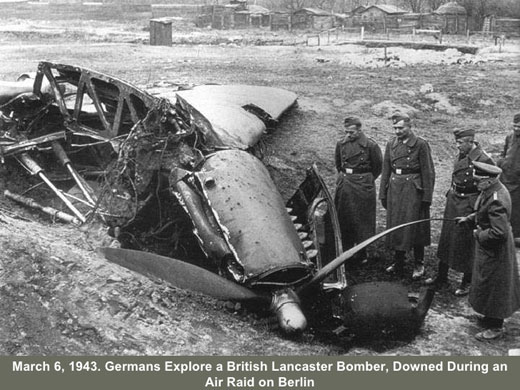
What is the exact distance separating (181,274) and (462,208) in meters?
3.13

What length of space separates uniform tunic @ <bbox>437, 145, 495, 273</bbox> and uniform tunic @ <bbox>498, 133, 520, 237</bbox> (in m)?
1.60

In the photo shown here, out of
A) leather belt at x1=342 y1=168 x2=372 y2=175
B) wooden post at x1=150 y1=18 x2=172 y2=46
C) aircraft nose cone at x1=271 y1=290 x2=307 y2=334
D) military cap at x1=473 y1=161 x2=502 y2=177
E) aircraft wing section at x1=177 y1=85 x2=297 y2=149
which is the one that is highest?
wooden post at x1=150 y1=18 x2=172 y2=46

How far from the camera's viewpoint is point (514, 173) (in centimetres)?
760

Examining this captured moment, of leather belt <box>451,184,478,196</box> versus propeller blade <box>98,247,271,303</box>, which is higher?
leather belt <box>451,184,478,196</box>

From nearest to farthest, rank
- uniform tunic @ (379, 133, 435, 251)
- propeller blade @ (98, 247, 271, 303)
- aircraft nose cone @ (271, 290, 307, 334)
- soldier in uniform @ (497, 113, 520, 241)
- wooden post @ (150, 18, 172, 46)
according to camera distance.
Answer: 1. aircraft nose cone @ (271, 290, 307, 334)
2. propeller blade @ (98, 247, 271, 303)
3. uniform tunic @ (379, 133, 435, 251)
4. soldier in uniform @ (497, 113, 520, 241)
5. wooden post @ (150, 18, 172, 46)

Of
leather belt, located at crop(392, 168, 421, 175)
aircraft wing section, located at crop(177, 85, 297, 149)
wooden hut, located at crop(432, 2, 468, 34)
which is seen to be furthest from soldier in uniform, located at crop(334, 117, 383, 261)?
wooden hut, located at crop(432, 2, 468, 34)

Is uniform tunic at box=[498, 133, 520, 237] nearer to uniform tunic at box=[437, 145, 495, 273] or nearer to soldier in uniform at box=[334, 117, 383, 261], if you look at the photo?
uniform tunic at box=[437, 145, 495, 273]

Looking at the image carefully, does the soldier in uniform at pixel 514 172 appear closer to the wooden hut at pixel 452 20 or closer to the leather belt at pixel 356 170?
the leather belt at pixel 356 170

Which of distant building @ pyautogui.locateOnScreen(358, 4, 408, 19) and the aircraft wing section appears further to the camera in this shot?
distant building @ pyautogui.locateOnScreen(358, 4, 408, 19)

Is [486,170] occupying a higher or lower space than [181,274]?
higher

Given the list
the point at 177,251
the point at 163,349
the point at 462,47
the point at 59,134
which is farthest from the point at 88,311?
the point at 462,47

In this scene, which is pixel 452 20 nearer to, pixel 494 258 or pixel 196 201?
pixel 494 258

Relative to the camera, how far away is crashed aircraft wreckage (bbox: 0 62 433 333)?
4.97m

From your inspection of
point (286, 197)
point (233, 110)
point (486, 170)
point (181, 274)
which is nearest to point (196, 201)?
point (181, 274)
